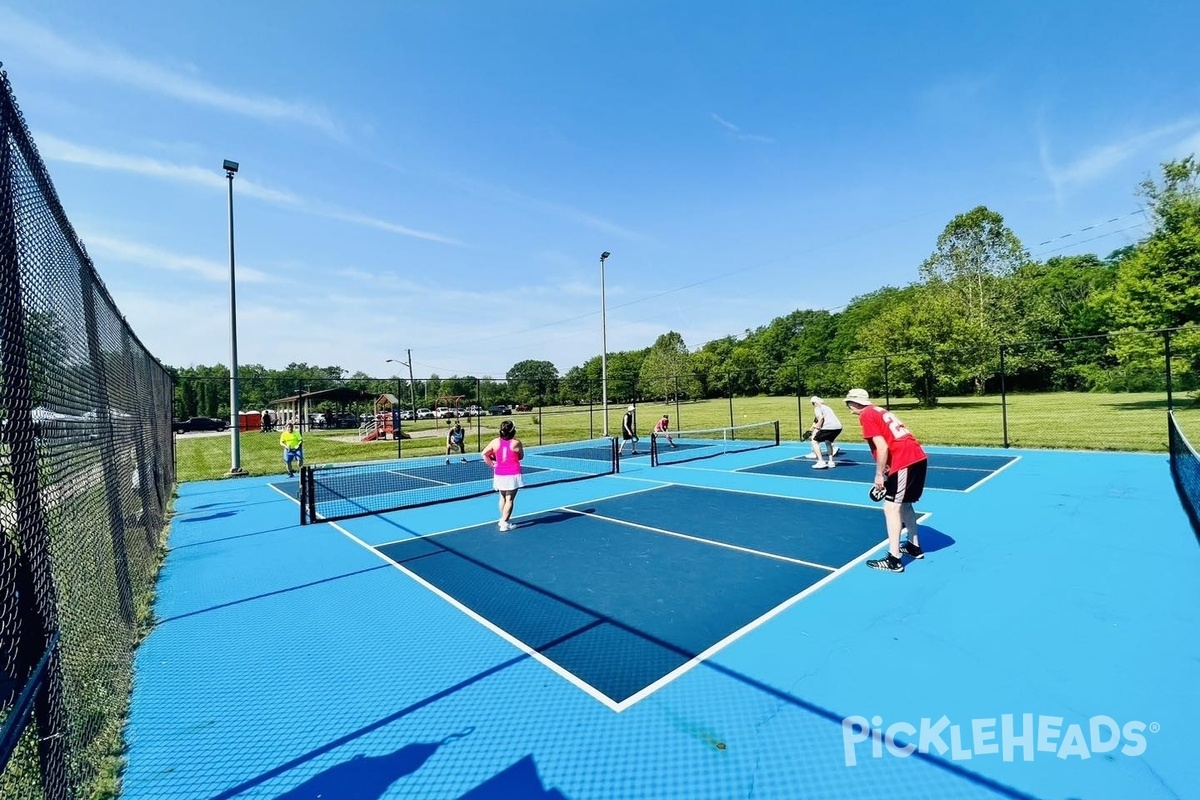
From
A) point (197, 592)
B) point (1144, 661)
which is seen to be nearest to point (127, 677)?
point (197, 592)

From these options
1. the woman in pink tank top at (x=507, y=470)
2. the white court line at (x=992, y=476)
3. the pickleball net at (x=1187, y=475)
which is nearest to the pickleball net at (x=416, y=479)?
the woman in pink tank top at (x=507, y=470)

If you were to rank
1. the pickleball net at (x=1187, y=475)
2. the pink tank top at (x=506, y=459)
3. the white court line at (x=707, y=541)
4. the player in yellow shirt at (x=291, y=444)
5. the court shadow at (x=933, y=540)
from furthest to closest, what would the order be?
the player in yellow shirt at (x=291, y=444) → the pink tank top at (x=506, y=459) → the pickleball net at (x=1187, y=475) → the court shadow at (x=933, y=540) → the white court line at (x=707, y=541)

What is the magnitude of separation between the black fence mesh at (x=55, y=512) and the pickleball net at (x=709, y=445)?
36.4ft

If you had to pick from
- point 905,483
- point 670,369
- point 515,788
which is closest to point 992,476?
point 905,483

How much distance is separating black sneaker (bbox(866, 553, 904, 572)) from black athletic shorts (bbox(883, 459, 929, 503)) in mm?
610

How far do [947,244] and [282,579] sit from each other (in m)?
50.1

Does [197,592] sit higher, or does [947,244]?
[947,244]

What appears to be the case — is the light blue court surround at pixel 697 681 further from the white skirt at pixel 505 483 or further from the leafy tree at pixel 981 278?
the leafy tree at pixel 981 278

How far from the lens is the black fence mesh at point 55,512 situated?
2111mm

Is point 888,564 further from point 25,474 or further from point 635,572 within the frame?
point 25,474

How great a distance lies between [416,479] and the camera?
1346 centimetres

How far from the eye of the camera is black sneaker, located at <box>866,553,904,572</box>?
5363 mm

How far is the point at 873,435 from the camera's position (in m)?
5.49

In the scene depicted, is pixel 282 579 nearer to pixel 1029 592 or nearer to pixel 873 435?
pixel 873 435
